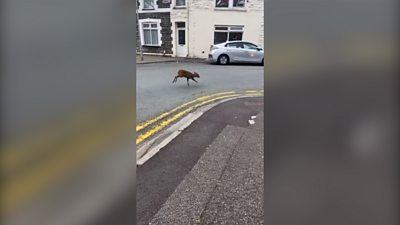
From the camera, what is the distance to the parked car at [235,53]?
14383 millimetres

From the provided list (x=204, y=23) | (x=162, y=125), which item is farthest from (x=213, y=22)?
(x=162, y=125)

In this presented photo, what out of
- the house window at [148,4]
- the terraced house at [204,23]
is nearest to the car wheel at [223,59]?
the terraced house at [204,23]

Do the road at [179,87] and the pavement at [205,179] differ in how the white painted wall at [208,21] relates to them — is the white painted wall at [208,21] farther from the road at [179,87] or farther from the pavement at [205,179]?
the pavement at [205,179]

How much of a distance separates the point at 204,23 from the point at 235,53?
13.1 ft

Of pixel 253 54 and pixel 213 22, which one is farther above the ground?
pixel 213 22

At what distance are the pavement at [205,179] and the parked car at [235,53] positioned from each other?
390 inches

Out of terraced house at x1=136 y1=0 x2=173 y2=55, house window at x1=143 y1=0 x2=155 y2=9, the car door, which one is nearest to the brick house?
terraced house at x1=136 y1=0 x2=173 y2=55

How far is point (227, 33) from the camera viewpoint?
18.0 meters

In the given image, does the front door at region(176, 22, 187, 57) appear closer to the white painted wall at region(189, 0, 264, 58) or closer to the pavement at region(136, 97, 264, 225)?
the white painted wall at region(189, 0, 264, 58)
